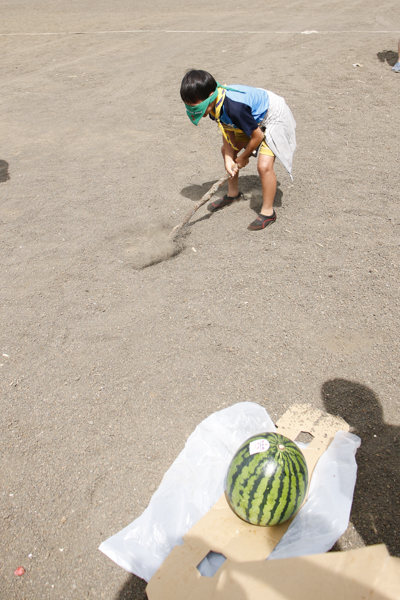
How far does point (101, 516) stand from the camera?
213 centimetres

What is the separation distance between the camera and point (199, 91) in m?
3.38

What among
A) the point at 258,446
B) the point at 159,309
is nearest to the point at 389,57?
the point at 159,309

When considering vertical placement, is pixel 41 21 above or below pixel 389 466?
above

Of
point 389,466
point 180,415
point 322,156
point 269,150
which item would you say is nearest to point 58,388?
point 180,415

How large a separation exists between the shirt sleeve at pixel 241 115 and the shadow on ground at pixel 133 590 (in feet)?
10.5

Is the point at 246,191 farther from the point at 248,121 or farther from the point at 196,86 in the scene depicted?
the point at 196,86

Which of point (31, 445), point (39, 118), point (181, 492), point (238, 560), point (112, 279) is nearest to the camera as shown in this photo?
point (238, 560)

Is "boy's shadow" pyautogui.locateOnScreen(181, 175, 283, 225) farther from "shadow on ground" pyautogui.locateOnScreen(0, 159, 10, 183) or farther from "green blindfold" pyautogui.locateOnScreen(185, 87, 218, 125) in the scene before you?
"shadow on ground" pyautogui.locateOnScreen(0, 159, 10, 183)

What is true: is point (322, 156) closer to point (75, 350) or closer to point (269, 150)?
point (269, 150)

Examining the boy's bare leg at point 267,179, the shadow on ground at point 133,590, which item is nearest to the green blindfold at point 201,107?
the boy's bare leg at point 267,179

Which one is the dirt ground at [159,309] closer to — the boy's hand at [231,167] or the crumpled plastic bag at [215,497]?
the crumpled plastic bag at [215,497]

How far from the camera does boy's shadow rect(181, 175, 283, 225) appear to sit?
448 cm

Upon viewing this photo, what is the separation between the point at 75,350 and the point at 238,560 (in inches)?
69.4

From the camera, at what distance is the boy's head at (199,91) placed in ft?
11.0
